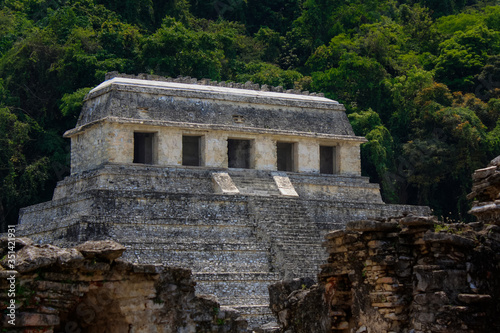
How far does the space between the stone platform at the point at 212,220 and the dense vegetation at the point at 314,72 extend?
5.69 m

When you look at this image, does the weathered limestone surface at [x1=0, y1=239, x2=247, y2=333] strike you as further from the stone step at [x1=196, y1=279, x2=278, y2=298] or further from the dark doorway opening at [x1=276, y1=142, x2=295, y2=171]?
the dark doorway opening at [x1=276, y1=142, x2=295, y2=171]

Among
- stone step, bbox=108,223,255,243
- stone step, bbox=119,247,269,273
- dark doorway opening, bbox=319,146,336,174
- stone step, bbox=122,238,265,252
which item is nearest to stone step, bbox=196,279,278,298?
stone step, bbox=119,247,269,273

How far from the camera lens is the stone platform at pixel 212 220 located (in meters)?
21.5

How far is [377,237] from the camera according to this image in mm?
14023

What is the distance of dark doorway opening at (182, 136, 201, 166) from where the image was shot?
28.4m

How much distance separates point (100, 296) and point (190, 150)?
1499 cm

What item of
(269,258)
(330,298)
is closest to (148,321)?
(330,298)

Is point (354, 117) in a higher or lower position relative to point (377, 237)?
higher

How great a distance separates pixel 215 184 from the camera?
25.7 metres

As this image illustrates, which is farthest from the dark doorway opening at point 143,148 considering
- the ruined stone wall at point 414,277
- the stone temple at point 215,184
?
the ruined stone wall at point 414,277

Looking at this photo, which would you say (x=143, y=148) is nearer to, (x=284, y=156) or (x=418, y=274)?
(x=284, y=156)

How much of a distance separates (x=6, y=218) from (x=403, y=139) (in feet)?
46.8

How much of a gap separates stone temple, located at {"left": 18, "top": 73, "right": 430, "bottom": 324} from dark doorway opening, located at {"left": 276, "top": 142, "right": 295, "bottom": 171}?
0.04 m

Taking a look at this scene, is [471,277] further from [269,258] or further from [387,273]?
[269,258]
